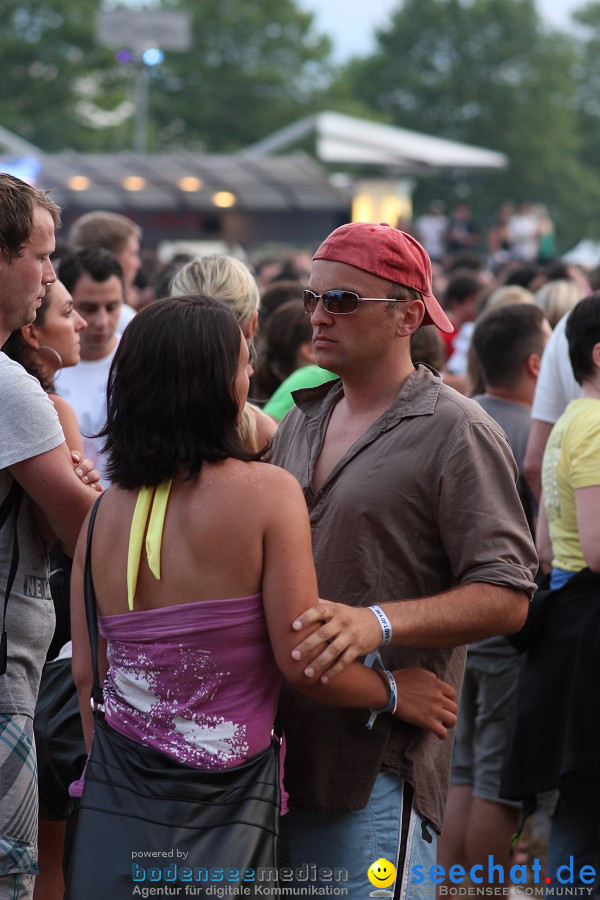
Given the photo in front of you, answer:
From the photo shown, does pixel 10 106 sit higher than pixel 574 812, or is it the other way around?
pixel 10 106

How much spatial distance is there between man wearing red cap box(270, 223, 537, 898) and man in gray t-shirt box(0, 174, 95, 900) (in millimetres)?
602

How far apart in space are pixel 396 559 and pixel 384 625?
0.25 meters

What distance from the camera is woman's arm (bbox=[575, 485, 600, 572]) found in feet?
12.0

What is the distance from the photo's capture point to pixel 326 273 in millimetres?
2871

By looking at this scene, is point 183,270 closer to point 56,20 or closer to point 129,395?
point 129,395

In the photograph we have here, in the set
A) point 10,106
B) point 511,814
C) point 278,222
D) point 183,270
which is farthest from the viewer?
point 10,106

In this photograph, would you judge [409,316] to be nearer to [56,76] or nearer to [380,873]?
[380,873]

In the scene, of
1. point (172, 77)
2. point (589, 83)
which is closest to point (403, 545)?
point (172, 77)

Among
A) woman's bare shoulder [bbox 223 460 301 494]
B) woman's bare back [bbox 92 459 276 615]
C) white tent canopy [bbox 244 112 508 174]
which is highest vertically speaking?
white tent canopy [bbox 244 112 508 174]

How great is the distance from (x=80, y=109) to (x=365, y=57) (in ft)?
82.3

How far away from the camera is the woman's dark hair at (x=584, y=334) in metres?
4.04

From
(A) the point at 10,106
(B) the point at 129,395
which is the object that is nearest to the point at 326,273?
(B) the point at 129,395

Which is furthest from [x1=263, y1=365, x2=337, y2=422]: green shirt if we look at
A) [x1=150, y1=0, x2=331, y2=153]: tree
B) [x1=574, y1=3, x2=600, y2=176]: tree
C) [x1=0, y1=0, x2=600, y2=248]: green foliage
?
[x1=574, y1=3, x2=600, y2=176]: tree

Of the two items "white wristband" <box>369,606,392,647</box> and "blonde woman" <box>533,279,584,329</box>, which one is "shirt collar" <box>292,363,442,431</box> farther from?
"blonde woman" <box>533,279,584,329</box>
